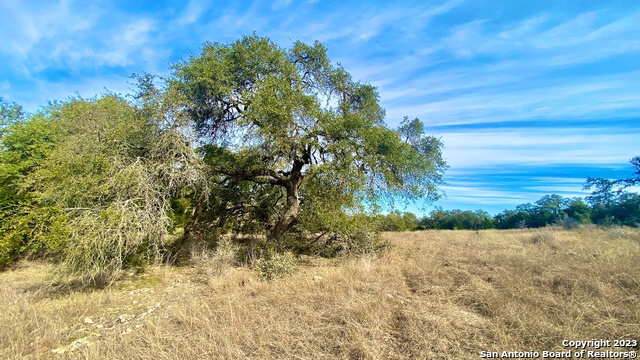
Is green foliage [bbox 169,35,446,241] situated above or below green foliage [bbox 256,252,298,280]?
above

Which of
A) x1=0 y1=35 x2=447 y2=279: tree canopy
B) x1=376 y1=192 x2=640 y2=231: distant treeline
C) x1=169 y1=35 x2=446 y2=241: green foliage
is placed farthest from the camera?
x1=376 y1=192 x2=640 y2=231: distant treeline

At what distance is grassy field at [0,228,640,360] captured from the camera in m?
3.21

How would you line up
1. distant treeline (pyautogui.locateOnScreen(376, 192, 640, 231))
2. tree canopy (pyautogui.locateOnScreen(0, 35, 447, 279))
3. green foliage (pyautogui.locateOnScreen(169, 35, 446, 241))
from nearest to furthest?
tree canopy (pyautogui.locateOnScreen(0, 35, 447, 279)) → green foliage (pyautogui.locateOnScreen(169, 35, 446, 241)) → distant treeline (pyautogui.locateOnScreen(376, 192, 640, 231))

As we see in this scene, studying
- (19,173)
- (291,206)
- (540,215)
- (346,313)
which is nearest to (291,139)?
(291,206)

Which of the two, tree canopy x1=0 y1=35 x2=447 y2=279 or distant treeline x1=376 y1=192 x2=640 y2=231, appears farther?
distant treeline x1=376 y1=192 x2=640 y2=231

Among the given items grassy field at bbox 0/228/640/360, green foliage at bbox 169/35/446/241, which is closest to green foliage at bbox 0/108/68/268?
grassy field at bbox 0/228/640/360

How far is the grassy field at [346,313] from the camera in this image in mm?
3213

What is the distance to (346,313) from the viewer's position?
158 inches

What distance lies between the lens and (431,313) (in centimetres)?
404

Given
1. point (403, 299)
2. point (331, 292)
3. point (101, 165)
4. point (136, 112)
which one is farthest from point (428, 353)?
point (136, 112)

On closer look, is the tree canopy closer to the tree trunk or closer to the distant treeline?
the tree trunk

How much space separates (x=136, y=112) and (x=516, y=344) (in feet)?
35.5

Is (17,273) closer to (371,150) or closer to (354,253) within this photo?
(354,253)

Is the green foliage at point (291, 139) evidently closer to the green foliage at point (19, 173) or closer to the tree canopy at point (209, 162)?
the tree canopy at point (209, 162)
